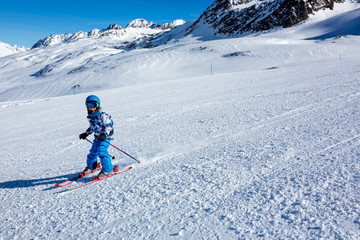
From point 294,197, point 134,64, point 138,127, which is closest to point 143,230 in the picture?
point 294,197

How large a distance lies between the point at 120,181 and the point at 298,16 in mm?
84674

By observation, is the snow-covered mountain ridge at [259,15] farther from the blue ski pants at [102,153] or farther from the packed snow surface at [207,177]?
the blue ski pants at [102,153]

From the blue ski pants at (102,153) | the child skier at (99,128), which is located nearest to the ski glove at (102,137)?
the child skier at (99,128)

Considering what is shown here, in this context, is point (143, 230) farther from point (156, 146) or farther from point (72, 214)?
point (156, 146)

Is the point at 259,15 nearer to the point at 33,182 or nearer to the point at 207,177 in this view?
the point at 207,177

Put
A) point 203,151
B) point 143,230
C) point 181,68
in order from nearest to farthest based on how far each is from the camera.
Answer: point 143,230 → point 203,151 → point 181,68

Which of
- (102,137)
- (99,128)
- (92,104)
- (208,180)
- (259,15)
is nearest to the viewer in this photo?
(208,180)

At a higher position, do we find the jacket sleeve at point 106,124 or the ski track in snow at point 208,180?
the jacket sleeve at point 106,124

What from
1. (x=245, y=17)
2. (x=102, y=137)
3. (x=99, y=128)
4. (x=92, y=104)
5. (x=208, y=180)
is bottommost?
(x=208, y=180)

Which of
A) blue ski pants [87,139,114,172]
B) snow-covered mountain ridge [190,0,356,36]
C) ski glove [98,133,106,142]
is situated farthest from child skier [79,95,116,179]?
snow-covered mountain ridge [190,0,356,36]

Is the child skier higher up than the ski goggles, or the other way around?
the ski goggles

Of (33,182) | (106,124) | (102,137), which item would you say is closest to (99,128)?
(106,124)

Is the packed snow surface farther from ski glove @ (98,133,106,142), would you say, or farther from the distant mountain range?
the distant mountain range

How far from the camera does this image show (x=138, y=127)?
7309 mm
